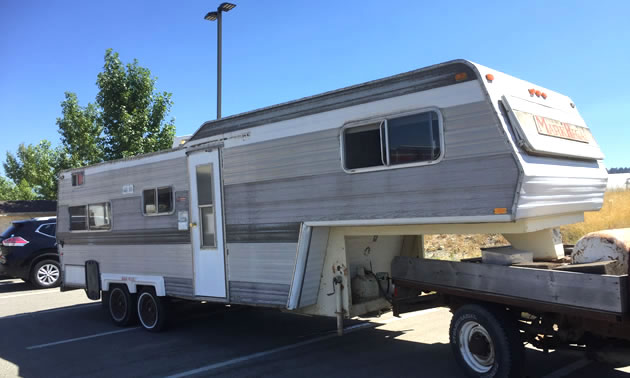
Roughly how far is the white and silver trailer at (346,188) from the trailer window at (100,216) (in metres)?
0.39

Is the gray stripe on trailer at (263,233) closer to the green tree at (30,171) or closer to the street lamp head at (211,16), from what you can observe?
the street lamp head at (211,16)

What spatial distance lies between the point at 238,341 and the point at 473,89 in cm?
469

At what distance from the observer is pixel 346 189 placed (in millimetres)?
5613

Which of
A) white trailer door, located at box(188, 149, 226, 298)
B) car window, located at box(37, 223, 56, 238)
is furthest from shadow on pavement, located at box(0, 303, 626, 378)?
car window, located at box(37, 223, 56, 238)

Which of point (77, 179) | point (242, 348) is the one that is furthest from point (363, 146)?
point (77, 179)

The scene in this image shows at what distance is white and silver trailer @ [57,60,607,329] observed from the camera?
4.70m

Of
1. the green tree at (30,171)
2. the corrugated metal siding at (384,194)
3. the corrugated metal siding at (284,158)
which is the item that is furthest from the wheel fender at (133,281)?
the green tree at (30,171)

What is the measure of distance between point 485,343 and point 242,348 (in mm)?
3338

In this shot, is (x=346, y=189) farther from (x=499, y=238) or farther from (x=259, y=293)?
(x=499, y=238)

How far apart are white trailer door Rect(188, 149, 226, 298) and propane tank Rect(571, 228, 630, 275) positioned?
4.31m

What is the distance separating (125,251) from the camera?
859 centimetres

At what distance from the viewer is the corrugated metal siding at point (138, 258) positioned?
24.8ft

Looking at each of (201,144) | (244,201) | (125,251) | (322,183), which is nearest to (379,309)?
(322,183)

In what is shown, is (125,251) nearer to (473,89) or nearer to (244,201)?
(244,201)
